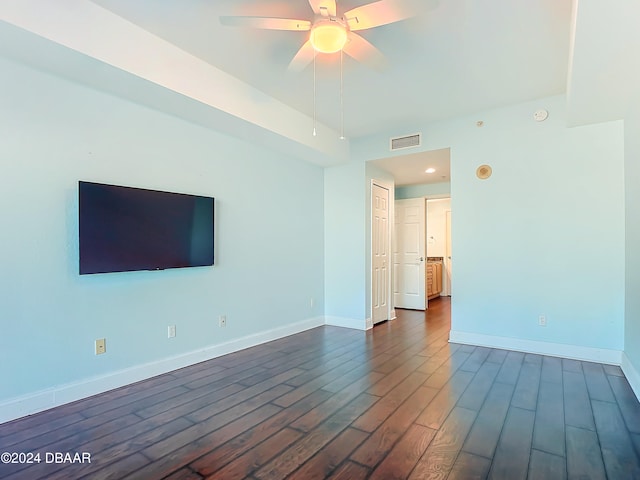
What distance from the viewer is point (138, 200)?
288cm

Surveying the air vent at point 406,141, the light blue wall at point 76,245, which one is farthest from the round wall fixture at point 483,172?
the light blue wall at point 76,245

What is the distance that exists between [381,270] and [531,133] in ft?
8.84

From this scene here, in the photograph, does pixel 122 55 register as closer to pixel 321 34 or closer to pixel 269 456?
pixel 321 34

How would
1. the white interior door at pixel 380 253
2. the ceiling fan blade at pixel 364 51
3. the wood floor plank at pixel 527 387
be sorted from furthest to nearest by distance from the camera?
the white interior door at pixel 380 253 → the wood floor plank at pixel 527 387 → the ceiling fan blade at pixel 364 51

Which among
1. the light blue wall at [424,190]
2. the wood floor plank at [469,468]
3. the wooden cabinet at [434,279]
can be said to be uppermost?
the light blue wall at [424,190]

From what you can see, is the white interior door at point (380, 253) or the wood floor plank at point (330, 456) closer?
the wood floor plank at point (330, 456)

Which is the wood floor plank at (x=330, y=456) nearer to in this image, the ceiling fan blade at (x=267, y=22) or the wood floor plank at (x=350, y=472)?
the wood floor plank at (x=350, y=472)

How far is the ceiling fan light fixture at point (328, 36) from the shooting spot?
2.08 metres

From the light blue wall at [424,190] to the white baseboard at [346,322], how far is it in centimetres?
304

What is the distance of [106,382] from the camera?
276cm

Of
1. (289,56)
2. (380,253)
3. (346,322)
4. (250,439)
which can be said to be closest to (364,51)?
(289,56)

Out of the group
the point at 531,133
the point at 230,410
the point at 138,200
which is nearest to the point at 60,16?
the point at 138,200

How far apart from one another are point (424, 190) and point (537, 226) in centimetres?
310

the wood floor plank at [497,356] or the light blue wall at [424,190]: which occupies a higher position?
the light blue wall at [424,190]
